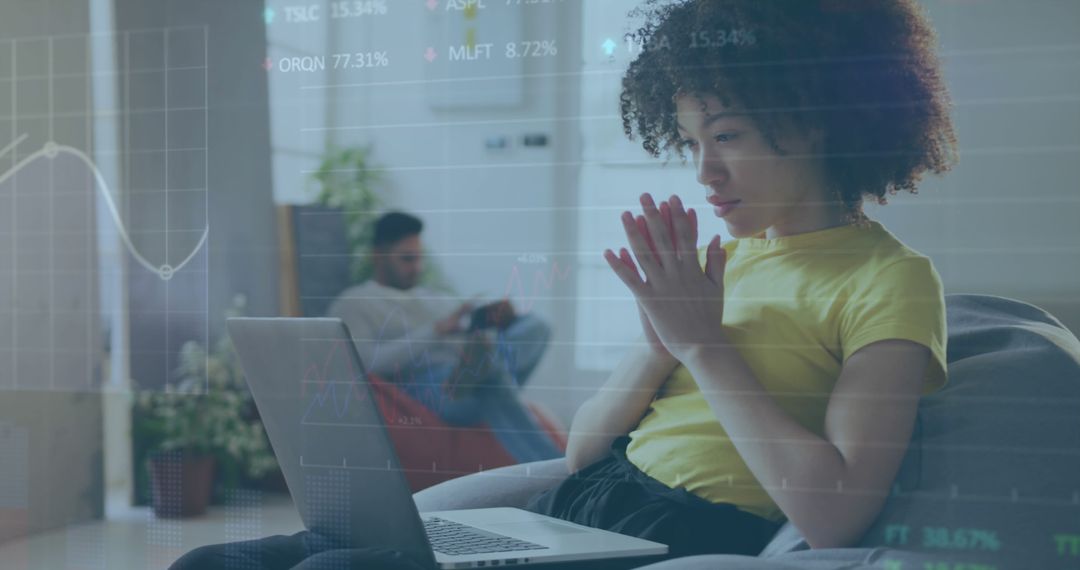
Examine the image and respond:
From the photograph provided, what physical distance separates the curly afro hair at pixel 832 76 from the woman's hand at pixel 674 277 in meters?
0.08

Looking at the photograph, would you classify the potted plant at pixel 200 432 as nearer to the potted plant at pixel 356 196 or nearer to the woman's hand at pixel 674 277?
the potted plant at pixel 356 196

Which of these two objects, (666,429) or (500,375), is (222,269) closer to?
(500,375)

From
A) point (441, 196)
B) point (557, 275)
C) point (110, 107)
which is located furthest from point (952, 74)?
point (110, 107)

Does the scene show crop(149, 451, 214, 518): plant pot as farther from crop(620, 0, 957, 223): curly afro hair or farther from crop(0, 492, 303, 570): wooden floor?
crop(620, 0, 957, 223): curly afro hair

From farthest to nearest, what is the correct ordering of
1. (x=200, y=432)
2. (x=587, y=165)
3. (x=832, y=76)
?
1. (x=200, y=432)
2. (x=587, y=165)
3. (x=832, y=76)

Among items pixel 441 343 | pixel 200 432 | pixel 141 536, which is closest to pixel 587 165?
pixel 441 343

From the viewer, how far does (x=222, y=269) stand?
1.32 metres

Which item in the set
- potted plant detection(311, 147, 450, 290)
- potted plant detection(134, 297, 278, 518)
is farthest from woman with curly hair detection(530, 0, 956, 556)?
potted plant detection(134, 297, 278, 518)

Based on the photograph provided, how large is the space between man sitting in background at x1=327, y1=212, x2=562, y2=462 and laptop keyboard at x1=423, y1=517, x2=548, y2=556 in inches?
3.8

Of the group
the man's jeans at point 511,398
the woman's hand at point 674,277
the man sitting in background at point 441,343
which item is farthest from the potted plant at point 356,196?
the woman's hand at point 674,277

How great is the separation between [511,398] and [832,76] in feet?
1.61

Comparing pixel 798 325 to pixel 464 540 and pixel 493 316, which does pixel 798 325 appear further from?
pixel 464 540

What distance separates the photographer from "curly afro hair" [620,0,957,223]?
1014mm

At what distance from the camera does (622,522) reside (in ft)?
3.83
